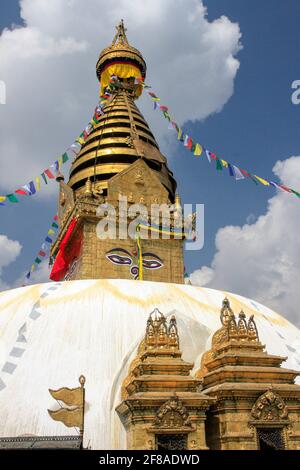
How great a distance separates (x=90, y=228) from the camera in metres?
21.7

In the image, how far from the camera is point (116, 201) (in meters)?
22.4

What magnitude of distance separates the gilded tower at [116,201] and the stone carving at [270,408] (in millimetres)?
11301

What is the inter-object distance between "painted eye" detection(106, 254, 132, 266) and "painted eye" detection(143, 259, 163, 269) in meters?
0.81

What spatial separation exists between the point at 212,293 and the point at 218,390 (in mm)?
5488

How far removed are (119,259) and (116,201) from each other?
2852mm

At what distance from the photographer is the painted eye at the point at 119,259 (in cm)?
2119

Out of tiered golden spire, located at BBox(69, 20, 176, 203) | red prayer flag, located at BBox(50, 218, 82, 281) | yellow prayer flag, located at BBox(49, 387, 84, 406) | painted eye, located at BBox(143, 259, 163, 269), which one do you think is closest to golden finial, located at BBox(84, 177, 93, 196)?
tiered golden spire, located at BBox(69, 20, 176, 203)

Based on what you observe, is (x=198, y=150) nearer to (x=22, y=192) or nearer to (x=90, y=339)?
(x=22, y=192)

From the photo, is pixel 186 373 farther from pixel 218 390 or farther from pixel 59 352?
pixel 59 352

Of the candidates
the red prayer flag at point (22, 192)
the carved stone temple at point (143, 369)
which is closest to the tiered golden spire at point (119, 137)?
the red prayer flag at point (22, 192)

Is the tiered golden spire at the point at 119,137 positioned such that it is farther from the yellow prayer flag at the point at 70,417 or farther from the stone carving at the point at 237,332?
the yellow prayer flag at the point at 70,417

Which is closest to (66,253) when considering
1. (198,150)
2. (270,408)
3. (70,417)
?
(198,150)

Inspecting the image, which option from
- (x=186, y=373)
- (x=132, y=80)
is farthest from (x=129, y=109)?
(x=186, y=373)

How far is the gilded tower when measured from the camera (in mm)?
21386
